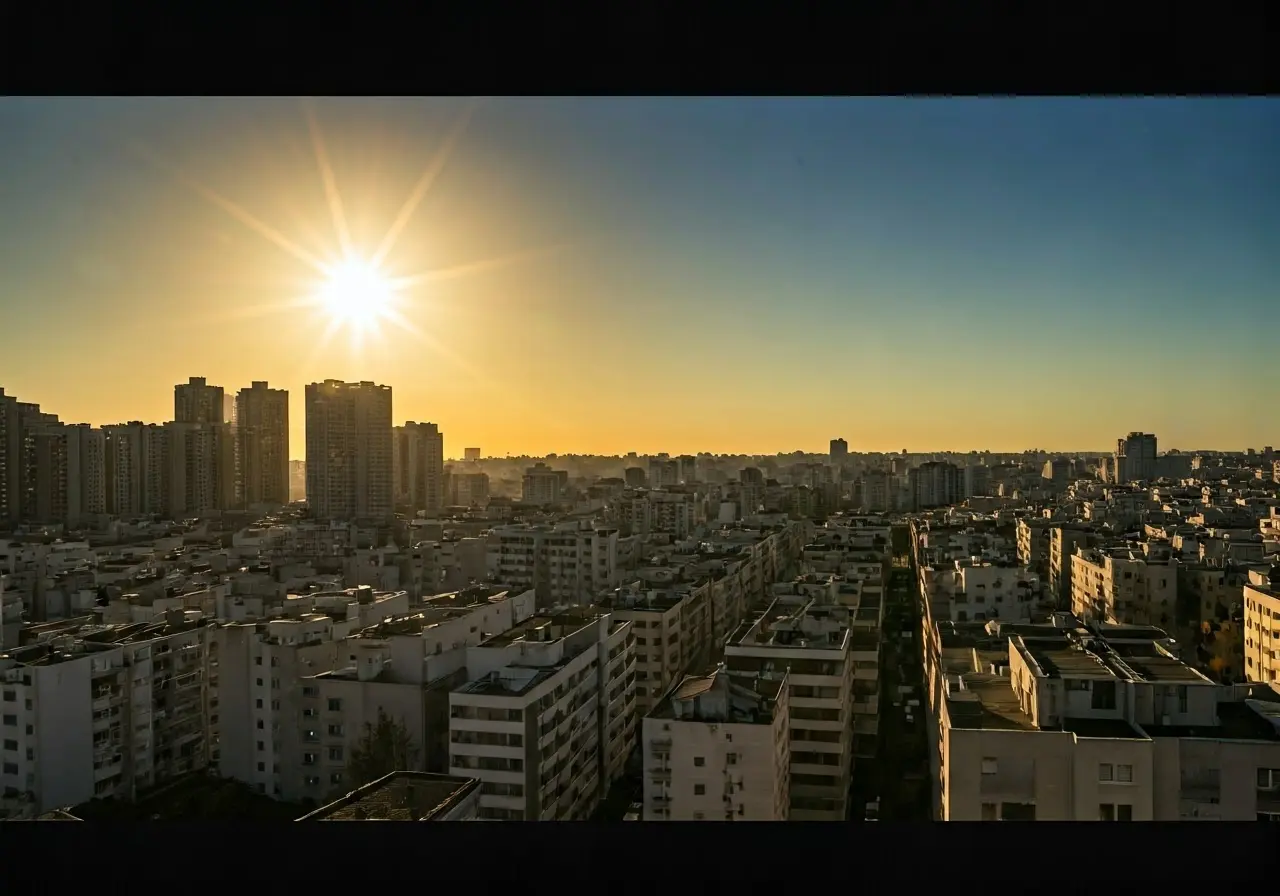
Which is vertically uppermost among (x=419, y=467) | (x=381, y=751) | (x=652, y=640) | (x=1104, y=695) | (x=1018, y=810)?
(x=419, y=467)

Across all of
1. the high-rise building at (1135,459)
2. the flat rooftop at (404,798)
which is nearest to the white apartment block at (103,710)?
the flat rooftop at (404,798)

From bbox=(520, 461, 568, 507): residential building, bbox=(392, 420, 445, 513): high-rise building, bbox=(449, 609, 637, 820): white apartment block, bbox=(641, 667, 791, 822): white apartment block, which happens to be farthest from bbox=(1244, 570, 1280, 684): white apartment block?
bbox=(520, 461, 568, 507): residential building

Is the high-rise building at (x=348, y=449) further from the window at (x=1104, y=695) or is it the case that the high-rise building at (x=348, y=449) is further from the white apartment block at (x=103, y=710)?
the window at (x=1104, y=695)

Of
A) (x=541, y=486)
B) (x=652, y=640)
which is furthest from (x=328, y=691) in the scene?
(x=541, y=486)

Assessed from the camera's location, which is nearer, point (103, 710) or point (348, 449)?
point (103, 710)

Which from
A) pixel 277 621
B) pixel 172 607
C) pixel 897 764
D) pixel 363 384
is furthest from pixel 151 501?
pixel 897 764

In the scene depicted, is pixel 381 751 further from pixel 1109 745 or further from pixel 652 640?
pixel 1109 745
